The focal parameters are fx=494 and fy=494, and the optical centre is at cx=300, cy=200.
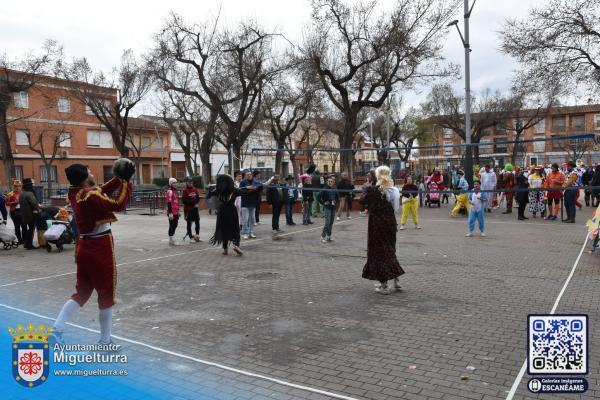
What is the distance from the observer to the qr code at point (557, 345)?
377 cm

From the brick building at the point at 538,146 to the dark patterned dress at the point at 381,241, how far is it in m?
4.86

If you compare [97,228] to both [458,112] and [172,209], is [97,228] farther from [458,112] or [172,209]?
[458,112]

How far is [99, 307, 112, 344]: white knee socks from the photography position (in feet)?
16.0

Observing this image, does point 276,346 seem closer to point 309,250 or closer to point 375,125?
point 309,250

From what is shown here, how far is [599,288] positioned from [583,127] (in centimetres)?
5488

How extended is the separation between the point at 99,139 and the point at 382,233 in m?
45.9

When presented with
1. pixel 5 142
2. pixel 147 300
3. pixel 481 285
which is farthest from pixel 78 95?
pixel 481 285

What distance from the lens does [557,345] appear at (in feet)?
12.5

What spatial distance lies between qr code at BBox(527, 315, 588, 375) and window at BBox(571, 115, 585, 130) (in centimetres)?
5878

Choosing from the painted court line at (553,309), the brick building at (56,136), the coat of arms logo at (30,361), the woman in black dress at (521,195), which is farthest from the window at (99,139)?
the coat of arms logo at (30,361)

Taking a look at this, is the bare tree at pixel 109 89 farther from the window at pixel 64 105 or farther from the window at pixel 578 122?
the window at pixel 578 122

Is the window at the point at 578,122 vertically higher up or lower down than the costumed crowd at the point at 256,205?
higher up

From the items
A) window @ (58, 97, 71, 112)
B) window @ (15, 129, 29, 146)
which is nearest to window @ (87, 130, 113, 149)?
window @ (58, 97, 71, 112)

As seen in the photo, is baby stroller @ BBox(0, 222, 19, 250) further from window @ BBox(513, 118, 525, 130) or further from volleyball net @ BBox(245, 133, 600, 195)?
window @ BBox(513, 118, 525, 130)
